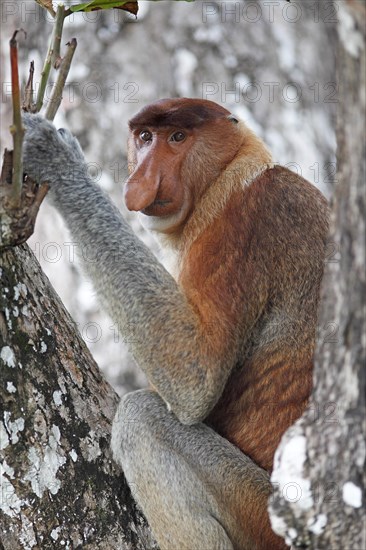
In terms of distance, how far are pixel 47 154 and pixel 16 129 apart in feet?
3.26

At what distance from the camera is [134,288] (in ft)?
15.0

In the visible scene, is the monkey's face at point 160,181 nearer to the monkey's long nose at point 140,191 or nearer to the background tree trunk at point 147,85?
the monkey's long nose at point 140,191

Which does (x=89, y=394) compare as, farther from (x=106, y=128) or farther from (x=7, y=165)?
(x=106, y=128)

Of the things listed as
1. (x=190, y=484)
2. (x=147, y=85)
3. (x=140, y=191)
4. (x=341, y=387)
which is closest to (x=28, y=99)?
(x=140, y=191)

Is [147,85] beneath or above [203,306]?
above

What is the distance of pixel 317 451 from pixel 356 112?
3.89ft

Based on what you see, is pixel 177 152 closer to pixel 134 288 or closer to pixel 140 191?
pixel 140 191

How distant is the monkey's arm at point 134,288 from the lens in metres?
4.47

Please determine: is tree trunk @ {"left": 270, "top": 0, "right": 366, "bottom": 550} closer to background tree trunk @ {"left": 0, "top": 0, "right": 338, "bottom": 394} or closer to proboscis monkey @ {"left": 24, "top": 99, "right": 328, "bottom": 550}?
proboscis monkey @ {"left": 24, "top": 99, "right": 328, "bottom": 550}

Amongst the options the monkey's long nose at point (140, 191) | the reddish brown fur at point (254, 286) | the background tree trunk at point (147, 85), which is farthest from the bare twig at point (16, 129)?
the background tree trunk at point (147, 85)

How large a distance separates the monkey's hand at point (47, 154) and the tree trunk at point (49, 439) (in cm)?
52

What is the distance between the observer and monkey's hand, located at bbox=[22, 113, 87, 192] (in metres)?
4.53

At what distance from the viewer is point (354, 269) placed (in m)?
2.79

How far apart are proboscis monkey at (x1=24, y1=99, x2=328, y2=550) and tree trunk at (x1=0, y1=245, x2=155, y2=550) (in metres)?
0.16
